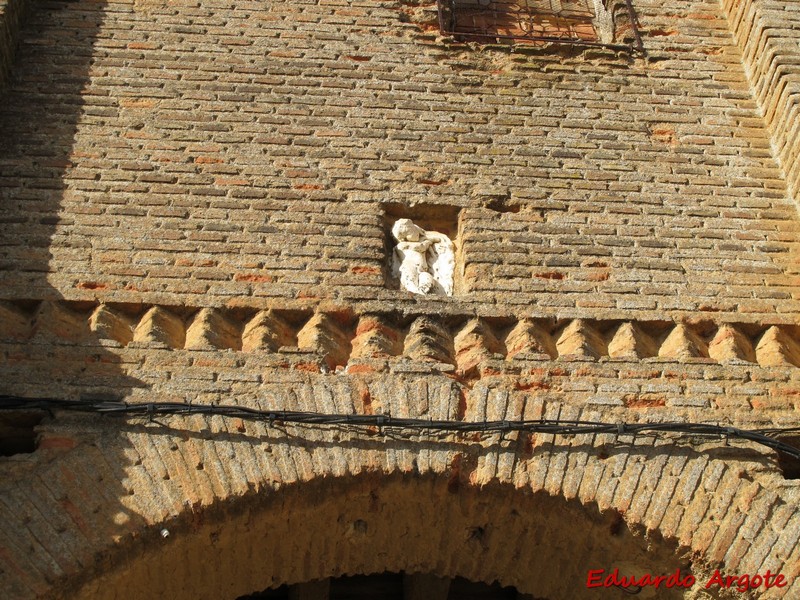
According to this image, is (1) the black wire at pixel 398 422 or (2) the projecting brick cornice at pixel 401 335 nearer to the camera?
(1) the black wire at pixel 398 422

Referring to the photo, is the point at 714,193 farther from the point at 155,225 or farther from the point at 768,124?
the point at 155,225

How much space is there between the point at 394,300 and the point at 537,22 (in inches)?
112

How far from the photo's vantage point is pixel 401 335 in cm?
527

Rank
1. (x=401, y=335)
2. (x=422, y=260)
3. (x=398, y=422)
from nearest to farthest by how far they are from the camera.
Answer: (x=398, y=422)
(x=401, y=335)
(x=422, y=260)

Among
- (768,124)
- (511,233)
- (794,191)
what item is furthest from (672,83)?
(511,233)

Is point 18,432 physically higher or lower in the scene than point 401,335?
lower

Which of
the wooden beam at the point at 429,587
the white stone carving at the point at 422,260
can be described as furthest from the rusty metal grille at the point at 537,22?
the wooden beam at the point at 429,587

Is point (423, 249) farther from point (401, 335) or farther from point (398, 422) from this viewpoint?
point (398, 422)

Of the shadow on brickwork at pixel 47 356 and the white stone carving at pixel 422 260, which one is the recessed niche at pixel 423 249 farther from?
the shadow on brickwork at pixel 47 356

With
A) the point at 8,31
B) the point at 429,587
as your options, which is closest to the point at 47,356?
the point at 429,587

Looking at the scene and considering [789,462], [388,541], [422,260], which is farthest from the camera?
[422,260]

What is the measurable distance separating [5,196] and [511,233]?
2.38 meters

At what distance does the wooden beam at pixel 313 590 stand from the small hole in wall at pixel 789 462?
1.97 metres

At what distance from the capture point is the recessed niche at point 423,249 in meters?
5.59
